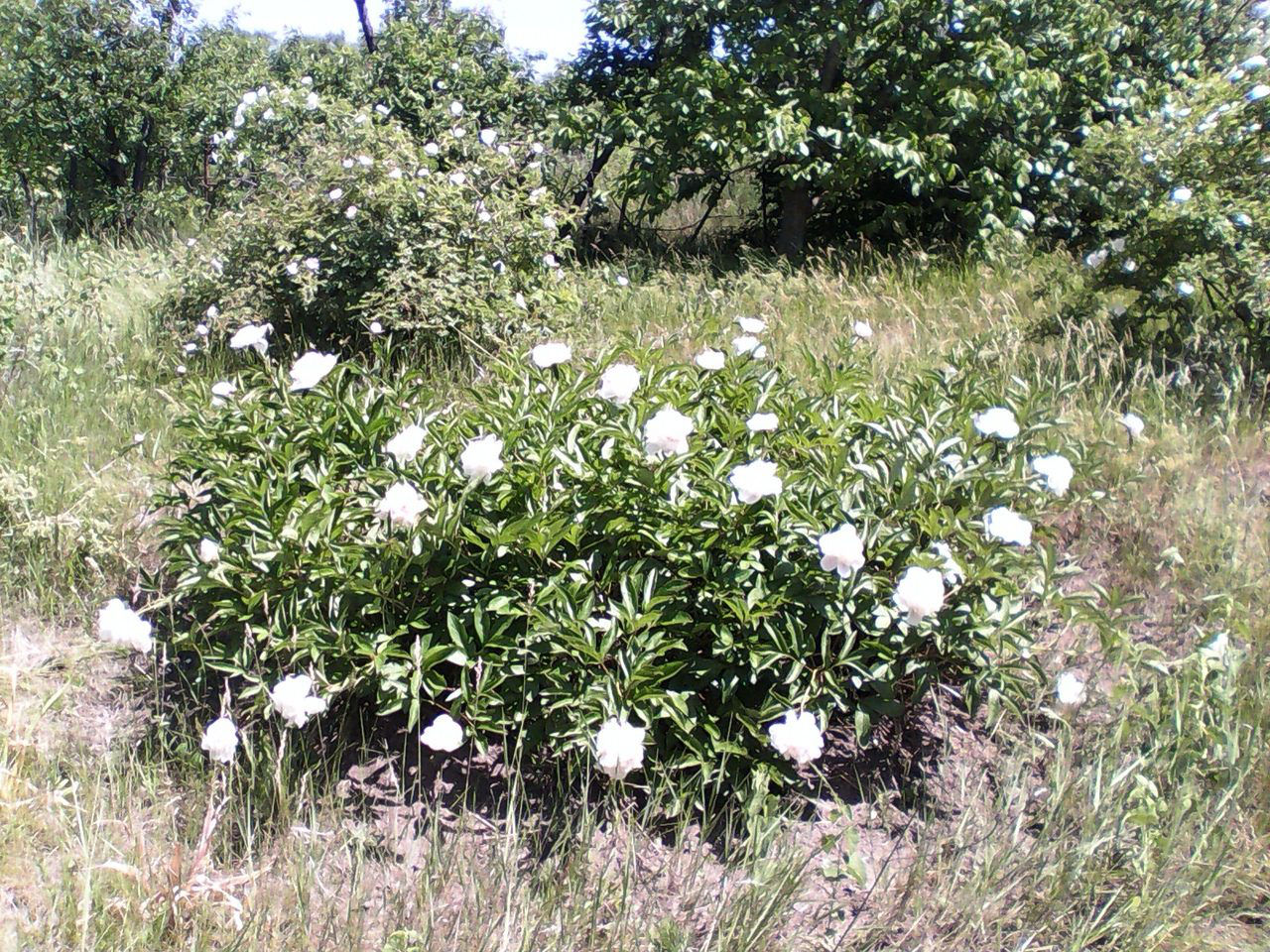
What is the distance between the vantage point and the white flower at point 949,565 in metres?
2.40

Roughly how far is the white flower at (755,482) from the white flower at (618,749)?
1.93 ft

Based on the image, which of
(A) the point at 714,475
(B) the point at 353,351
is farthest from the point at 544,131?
(A) the point at 714,475

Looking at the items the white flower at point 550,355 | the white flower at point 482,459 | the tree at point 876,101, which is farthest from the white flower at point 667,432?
the tree at point 876,101

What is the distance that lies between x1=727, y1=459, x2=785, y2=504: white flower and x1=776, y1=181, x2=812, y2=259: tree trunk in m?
5.32

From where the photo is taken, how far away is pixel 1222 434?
3809mm

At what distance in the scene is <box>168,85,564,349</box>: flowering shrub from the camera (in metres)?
4.93

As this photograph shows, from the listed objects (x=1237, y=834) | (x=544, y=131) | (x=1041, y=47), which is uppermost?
(x=1041, y=47)

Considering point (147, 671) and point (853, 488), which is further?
point (147, 671)

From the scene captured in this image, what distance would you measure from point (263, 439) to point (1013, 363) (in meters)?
2.97

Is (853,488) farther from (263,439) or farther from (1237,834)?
(263,439)

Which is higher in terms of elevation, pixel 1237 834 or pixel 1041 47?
pixel 1041 47

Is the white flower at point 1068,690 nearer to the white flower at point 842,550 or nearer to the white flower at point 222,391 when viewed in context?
the white flower at point 842,550

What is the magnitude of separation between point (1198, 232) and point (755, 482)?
2.96 m

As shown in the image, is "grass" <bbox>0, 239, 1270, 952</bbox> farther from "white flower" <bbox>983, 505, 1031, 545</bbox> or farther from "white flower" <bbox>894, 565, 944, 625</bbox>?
"white flower" <bbox>894, 565, 944, 625</bbox>
